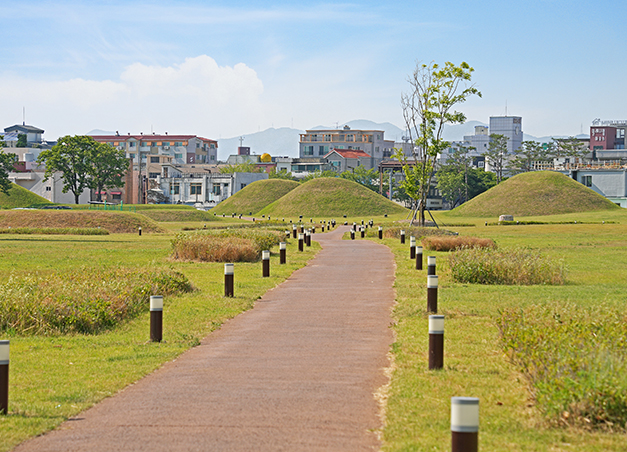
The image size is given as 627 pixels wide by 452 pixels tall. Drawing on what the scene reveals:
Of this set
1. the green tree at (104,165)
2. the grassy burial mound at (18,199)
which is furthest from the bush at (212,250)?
the green tree at (104,165)

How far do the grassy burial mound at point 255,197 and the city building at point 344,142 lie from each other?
59.6 metres

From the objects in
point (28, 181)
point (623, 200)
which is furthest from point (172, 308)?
point (28, 181)

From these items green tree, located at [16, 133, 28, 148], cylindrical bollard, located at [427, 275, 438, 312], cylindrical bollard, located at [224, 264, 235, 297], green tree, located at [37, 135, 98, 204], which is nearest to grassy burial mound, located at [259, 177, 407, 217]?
green tree, located at [37, 135, 98, 204]

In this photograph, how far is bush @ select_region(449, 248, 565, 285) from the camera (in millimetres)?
19375

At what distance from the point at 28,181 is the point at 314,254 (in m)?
95.8

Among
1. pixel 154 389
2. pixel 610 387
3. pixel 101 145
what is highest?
pixel 101 145

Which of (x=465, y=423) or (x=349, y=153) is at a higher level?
(x=349, y=153)

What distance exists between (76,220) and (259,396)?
5268 centimetres

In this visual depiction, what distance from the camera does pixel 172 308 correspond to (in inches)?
573

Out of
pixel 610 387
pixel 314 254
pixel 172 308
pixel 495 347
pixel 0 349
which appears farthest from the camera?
pixel 314 254

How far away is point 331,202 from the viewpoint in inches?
3981

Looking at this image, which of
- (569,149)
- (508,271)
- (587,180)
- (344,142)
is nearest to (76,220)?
(508,271)

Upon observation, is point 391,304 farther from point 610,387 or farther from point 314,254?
point 314,254

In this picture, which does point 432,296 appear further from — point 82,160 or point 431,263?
point 82,160
